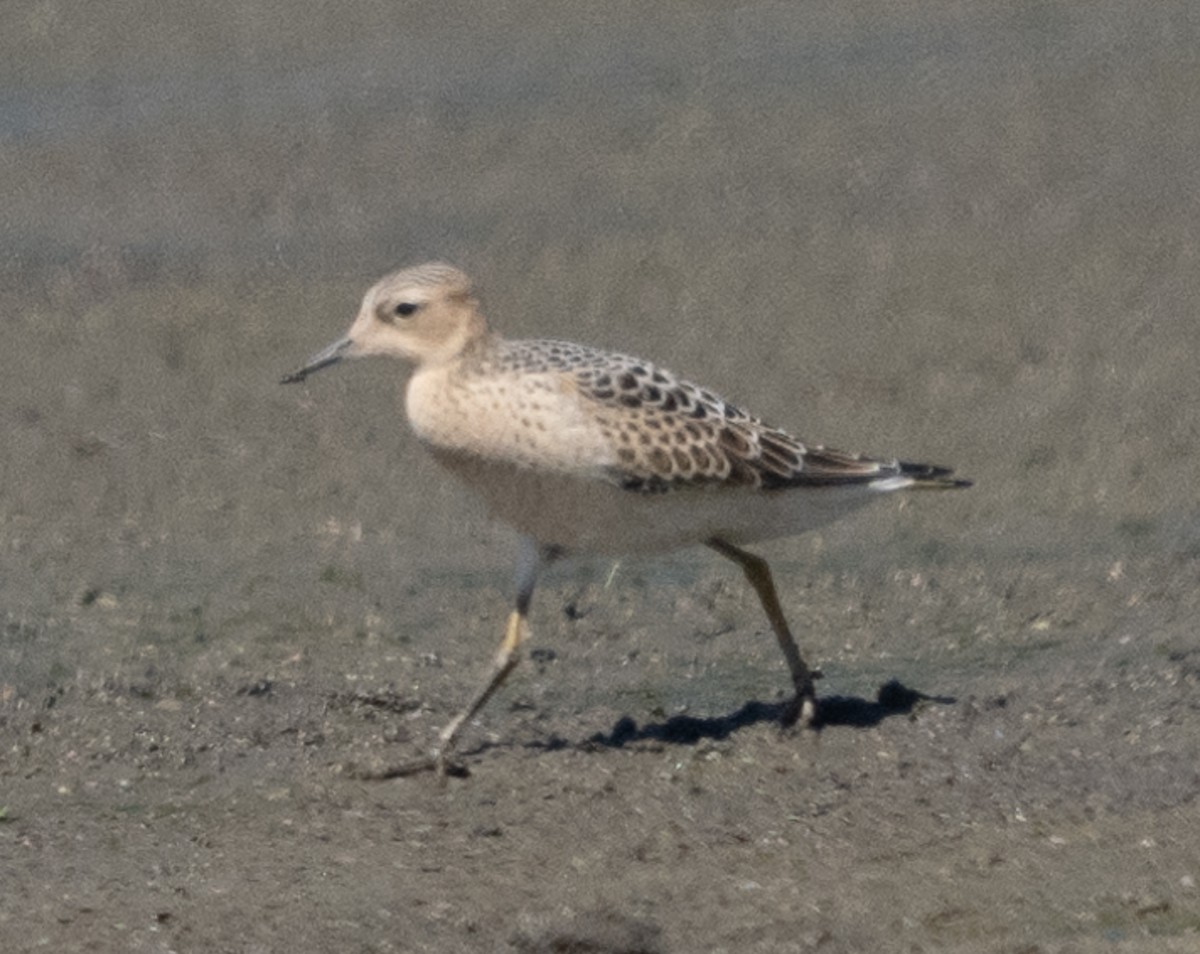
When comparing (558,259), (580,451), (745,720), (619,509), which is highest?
(580,451)

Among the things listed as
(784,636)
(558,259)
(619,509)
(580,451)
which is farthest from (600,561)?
(558,259)

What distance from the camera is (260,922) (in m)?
7.84

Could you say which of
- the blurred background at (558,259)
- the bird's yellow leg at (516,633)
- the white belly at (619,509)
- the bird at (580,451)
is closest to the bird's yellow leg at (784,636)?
the bird at (580,451)

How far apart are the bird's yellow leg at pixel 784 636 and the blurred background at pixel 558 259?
6.39 ft

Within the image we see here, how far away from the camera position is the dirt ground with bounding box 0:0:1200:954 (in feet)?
27.4

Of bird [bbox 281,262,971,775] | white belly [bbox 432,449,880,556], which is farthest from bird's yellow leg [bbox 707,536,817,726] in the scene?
white belly [bbox 432,449,880,556]

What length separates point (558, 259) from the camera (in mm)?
16297

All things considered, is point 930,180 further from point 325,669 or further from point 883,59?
point 325,669

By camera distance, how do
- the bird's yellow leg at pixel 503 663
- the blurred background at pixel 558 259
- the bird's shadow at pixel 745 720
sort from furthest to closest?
the blurred background at pixel 558 259
the bird's shadow at pixel 745 720
the bird's yellow leg at pixel 503 663

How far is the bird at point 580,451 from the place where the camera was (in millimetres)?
8922

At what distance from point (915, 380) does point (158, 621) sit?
4.68m

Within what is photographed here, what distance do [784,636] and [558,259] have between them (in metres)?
6.96

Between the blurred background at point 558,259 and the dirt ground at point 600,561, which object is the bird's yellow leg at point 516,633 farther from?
the blurred background at point 558,259

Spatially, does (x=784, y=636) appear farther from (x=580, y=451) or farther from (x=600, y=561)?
(x=600, y=561)
